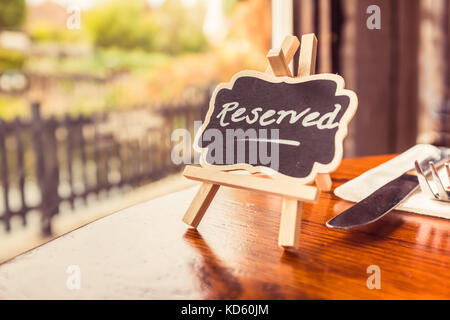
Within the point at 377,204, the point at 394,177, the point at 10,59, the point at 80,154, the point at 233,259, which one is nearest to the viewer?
the point at 233,259

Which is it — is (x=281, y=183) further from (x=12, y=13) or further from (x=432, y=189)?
(x=12, y=13)

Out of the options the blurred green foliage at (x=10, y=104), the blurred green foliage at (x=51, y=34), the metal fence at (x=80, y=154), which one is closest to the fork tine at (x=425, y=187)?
the metal fence at (x=80, y=154)

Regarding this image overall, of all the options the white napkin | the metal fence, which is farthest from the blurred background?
the white napkin

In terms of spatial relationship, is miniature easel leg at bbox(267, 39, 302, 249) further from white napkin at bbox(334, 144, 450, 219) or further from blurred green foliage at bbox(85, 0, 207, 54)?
blurred green foliage at bbox(85, 0, 207, 54)

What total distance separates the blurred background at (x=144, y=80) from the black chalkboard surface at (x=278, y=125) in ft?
2.54

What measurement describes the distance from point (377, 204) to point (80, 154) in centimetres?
288

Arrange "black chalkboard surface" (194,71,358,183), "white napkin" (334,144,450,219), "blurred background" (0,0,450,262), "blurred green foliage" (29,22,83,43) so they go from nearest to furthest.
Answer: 1. "black chalkboard surface" (194,71,358,183)
2. "white napkin" (334,144,450,219)
3. "blurred background" (0,0,450,262)
4. "blurred green foliage" (29,22,83,43)

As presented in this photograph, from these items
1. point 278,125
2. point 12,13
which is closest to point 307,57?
point 278,125

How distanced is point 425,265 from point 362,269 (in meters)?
0.08

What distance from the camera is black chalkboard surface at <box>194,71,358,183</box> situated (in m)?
0.57

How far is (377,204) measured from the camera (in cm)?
66
